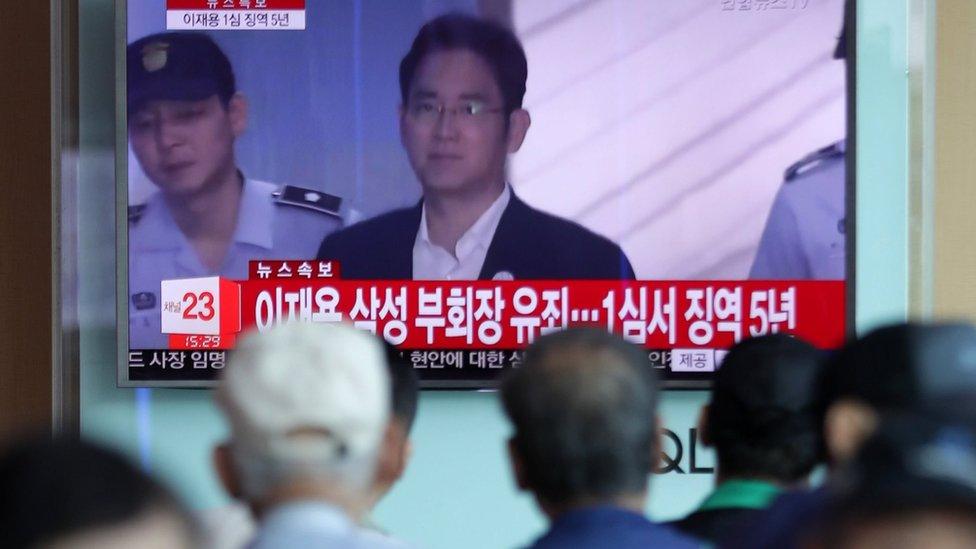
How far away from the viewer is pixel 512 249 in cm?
348

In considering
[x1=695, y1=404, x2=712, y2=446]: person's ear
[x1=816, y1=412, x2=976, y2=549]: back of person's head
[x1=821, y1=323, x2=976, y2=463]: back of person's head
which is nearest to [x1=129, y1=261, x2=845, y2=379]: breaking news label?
[x1=695, y1=404, x2=712, y2=446]: person's ear

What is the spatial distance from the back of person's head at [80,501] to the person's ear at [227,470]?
0.46 metres

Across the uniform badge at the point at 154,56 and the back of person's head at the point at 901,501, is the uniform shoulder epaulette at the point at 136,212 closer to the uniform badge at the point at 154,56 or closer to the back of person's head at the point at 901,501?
the uniform badge at the point at 154,56

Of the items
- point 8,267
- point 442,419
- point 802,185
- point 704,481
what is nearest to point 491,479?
point 442,419

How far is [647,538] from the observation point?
58.1 inches

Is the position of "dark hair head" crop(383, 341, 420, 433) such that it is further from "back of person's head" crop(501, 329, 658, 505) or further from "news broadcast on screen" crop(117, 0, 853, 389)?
"news broadcast on screen" crop(117, 0, 853, 389)

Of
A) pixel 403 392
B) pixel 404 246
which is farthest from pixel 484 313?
pixel 403 392

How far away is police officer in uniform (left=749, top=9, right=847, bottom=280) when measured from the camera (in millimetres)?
3455

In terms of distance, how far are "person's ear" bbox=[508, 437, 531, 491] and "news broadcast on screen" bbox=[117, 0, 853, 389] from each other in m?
1.86

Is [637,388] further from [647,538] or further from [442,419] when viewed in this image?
[442,419]

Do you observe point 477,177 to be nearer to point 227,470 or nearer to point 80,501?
point 227,470

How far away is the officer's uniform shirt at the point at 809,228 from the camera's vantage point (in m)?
3.46

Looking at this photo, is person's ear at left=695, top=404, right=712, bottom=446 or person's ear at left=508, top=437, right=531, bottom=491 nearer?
person's ear at left=508, top=437, right=531, bottom=491

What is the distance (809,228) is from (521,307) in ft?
2.58
